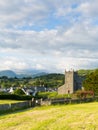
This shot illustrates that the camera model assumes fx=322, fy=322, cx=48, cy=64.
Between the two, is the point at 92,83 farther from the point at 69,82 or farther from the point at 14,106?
the point at 14,106

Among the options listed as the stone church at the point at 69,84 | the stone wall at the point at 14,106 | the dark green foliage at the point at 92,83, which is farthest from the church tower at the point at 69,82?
the stone wall at the point at 14,106

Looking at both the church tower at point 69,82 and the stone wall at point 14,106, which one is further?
the church tower at point 69,82

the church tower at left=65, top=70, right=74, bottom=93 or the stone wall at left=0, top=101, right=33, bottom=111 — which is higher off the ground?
the church tower at left=65, top=70, right=74, bottom=93

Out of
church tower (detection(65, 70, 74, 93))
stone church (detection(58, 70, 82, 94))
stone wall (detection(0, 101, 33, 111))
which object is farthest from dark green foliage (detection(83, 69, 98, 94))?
stone wall (detection(0, 101, 33, 111))

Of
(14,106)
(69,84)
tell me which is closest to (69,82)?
(69,84)

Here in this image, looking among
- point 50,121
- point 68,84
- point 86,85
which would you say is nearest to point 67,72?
point 68,84

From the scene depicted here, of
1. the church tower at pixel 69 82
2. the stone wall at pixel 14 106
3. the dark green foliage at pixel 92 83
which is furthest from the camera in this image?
the church tower at pixel 69 82

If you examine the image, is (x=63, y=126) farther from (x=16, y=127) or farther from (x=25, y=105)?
(x=25, y=105)

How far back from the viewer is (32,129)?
2012 centimetres

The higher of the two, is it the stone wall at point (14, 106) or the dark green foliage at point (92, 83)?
the dark green foliage at point (92, 83)

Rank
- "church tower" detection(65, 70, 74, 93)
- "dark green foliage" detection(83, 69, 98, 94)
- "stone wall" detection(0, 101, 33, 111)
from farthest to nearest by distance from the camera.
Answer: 1. "church tower" detection(65, 70, 74, 93)
2. "dark green foliage" detection(83, 69, 98, 94)
3. "stone wall" detection(0, 101, 33, 111)

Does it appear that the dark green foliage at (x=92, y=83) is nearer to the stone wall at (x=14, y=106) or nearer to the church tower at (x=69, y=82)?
the church tower at (x=69, y=82)

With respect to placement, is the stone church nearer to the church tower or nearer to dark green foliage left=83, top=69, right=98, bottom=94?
the church tower

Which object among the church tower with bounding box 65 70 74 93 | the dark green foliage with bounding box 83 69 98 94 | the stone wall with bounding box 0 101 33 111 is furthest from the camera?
the church tower with bounding box 65 70 74 93
